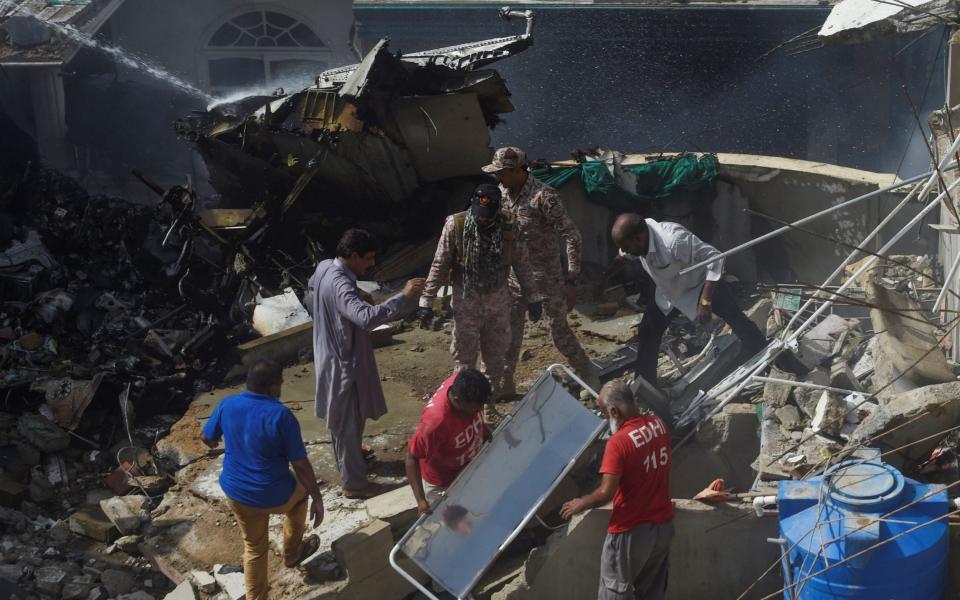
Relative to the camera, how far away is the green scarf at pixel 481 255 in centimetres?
624

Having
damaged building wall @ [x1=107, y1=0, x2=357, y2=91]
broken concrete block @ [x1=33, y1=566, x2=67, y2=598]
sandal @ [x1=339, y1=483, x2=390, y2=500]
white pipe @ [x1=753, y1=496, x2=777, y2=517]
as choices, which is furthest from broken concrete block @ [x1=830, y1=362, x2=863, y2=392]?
damaged building wall @ [x1=107, y1=0, x2=357, y2=91]

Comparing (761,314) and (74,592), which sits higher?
(761,314)

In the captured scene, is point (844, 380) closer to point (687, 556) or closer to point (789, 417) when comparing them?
point (789, 417)

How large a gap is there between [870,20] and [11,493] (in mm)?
7332

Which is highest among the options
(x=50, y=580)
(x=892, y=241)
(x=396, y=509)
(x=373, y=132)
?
(x=892, y=241)

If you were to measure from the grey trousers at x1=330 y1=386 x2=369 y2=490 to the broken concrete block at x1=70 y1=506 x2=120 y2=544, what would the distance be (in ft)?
5.26

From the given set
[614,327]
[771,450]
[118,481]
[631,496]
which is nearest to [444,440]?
[631,496]

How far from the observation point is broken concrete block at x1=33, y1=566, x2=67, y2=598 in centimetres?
543

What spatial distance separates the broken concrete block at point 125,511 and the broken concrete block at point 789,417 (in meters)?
4.18

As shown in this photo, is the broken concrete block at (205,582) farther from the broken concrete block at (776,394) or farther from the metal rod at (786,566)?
the broken concrete block at (776,394)

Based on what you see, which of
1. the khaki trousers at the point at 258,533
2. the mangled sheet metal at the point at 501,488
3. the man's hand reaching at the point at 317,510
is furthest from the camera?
the man's hand reaching at the point at 317,510

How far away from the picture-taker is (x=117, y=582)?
219 inches

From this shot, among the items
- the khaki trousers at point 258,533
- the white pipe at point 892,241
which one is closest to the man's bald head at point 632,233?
the white pipe at point 892,241

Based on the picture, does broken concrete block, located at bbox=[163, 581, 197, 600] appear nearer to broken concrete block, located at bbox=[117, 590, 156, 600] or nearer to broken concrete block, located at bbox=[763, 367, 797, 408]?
broken concrete block, located at bbox=[117, 590, 156, 600]
